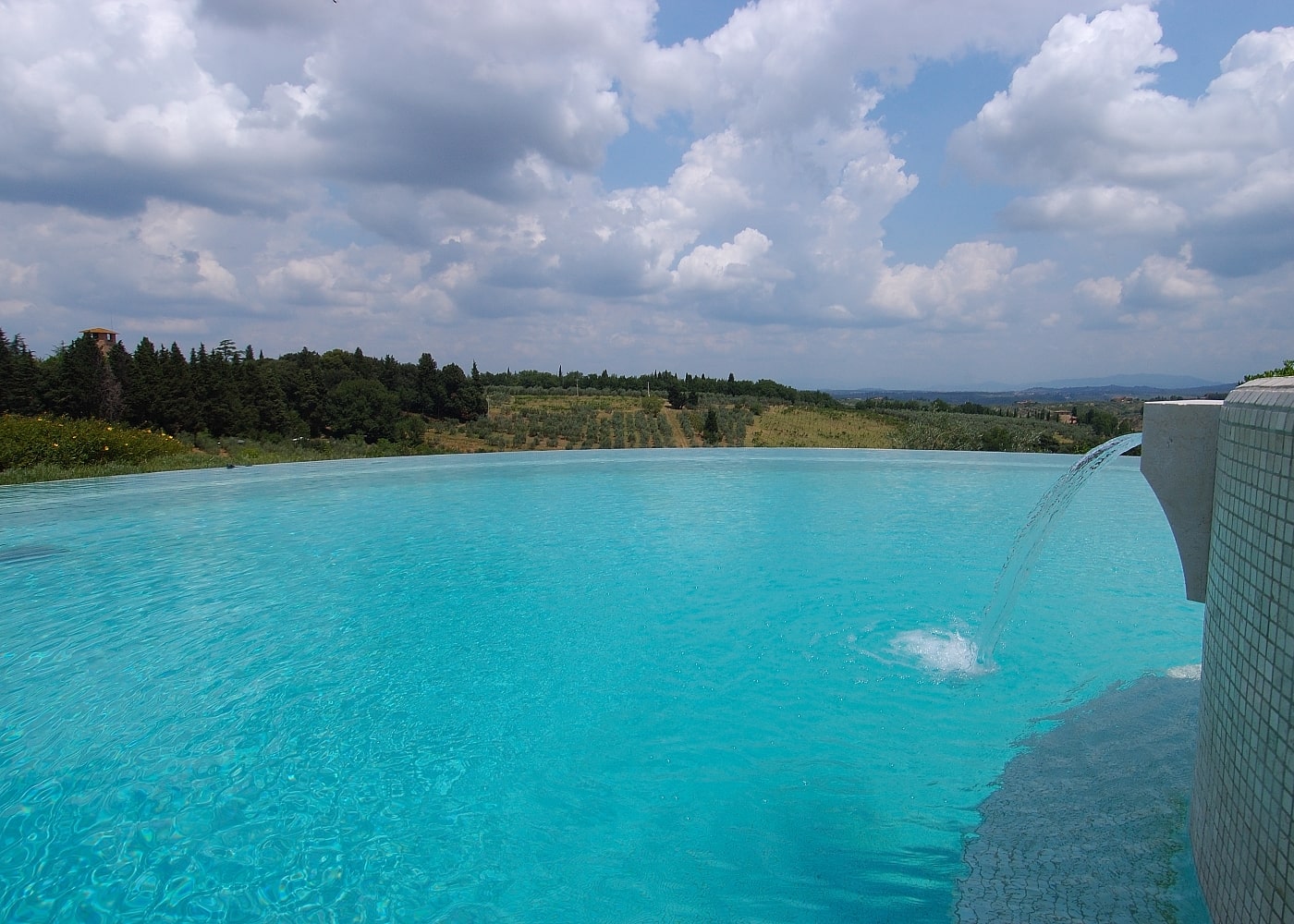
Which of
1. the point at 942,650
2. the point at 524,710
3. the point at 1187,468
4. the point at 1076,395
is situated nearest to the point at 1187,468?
the point at 1187,468

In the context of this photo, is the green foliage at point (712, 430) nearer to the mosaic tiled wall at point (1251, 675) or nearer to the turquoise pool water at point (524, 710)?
the turquoise pool water at point (524, 710)

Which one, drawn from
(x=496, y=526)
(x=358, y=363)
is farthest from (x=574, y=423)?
(x=496, y=526)

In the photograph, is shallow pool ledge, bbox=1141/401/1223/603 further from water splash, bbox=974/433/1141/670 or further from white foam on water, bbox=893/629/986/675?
white foam on water, bbox=893/629/986/675

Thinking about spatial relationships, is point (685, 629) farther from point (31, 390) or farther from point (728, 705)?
point (31, 390)

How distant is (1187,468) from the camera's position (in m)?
2.60

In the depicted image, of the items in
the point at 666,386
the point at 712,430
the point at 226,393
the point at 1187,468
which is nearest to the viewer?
the point at 1187,468

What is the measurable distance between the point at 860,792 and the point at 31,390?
69.0 feet

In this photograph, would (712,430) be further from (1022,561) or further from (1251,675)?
(1251,675)

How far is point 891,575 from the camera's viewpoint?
6.51 metres

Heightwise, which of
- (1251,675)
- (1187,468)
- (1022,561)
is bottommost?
(1022,561)

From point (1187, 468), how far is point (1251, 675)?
1020 millimetres

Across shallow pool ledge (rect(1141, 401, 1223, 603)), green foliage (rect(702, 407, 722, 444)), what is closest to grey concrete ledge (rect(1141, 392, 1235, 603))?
shallow pool ledge (rect(1141, 401, 1223, 603))

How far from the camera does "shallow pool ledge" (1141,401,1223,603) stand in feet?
8.45

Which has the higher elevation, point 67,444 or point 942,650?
point 67,444
